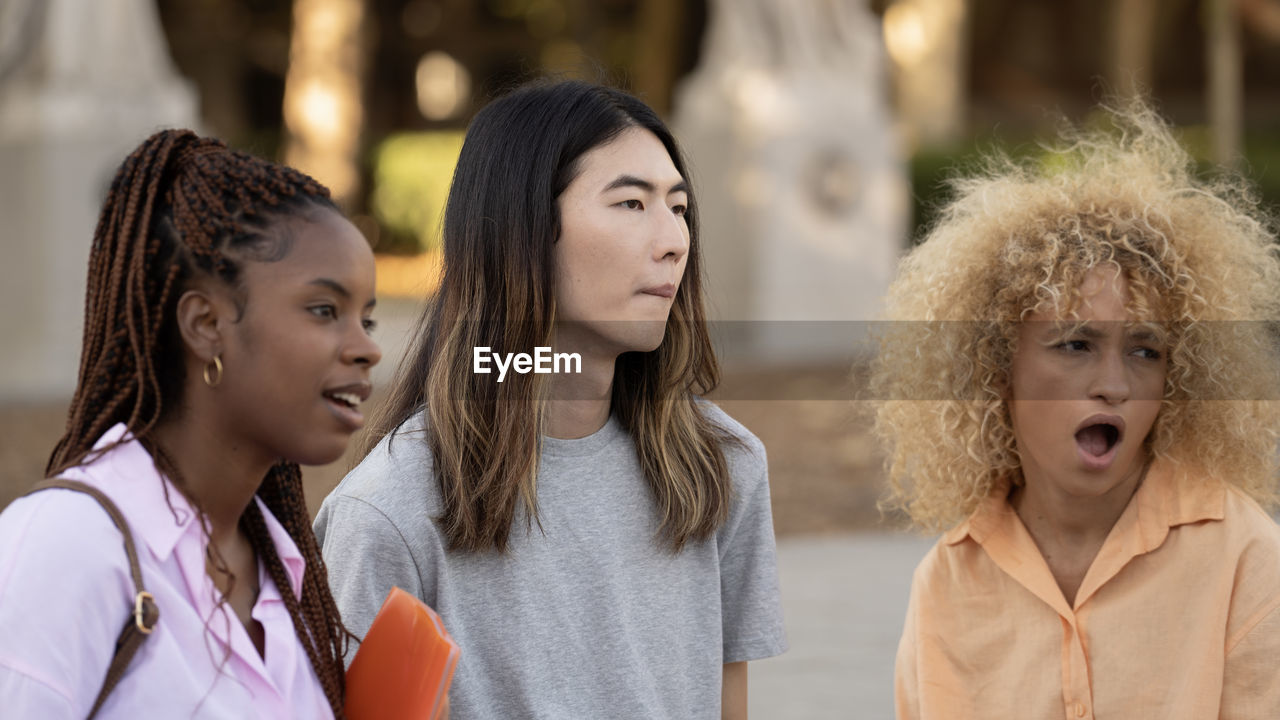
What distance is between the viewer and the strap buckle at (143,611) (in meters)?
1.70

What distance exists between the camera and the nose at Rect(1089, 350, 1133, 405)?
265 cm

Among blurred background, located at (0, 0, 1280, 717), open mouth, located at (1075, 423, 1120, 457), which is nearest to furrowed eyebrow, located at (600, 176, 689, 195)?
open mouth, located at (1075, 423, 1120, 457)

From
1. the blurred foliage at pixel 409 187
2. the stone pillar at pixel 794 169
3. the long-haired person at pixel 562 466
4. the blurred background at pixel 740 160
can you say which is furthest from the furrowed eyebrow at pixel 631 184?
the blurred foliage at pixel 409 187

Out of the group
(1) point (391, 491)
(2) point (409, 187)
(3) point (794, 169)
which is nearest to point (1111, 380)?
(1) point (391, 491)

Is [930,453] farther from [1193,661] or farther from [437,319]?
[437,319]

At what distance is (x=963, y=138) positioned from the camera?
17500 millimetres

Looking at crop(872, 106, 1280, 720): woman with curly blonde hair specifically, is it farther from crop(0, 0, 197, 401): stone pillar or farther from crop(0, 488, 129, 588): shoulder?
crop(0, 0, 197, 401): stone pillar

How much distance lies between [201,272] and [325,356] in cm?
19

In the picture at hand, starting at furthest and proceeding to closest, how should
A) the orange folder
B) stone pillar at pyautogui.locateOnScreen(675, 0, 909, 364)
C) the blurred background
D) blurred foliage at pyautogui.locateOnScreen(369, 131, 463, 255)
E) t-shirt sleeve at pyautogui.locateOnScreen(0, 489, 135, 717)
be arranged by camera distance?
1. blurred foliage at pyautogui.locateOnScreen(369, 131, 463, 255)
2. stone pillar at pyautogui.locateOnScreen(675, 0, 909, 364)
3. the blurred background
4. the orange folder
5. t-shirt sleeve at pyautogui.locateOnScreen(0, 489, 135, 717)

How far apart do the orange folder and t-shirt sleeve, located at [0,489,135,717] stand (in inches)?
16.3

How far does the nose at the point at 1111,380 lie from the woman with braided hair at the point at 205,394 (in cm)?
139

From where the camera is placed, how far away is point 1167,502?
271 centimetres

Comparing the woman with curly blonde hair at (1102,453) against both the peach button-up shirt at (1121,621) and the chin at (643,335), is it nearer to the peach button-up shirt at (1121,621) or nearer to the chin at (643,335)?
the peach button-up shirt at (1121,621)

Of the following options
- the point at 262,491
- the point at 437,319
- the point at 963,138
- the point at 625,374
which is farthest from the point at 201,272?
the point at 963,138
